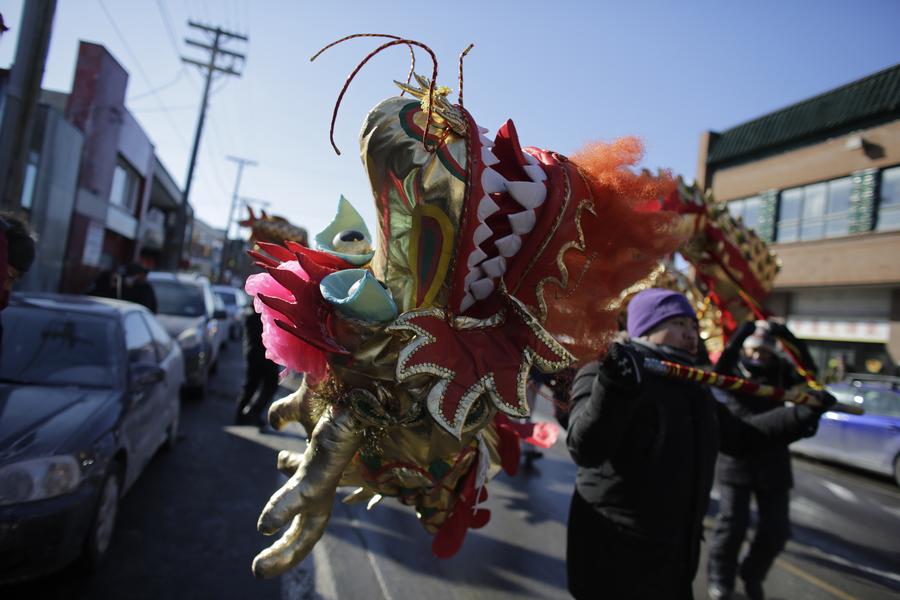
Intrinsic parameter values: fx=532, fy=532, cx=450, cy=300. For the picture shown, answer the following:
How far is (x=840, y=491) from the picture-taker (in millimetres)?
7227

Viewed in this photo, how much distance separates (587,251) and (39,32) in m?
6.13

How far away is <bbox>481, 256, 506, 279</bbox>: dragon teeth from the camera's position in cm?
145

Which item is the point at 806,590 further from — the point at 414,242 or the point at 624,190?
the point at 414,242

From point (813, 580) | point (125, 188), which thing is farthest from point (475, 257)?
Answer: point (125, 188)

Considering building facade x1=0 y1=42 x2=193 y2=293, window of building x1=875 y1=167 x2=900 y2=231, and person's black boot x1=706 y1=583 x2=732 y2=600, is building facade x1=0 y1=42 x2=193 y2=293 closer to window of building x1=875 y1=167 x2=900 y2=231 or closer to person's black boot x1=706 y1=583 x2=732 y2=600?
person's black boot x1=706 y1=583 x2=732 y2=600

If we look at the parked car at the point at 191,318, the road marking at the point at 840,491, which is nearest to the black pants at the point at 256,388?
the parked car at the point at 191,318

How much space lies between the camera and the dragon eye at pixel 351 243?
1.66 metres

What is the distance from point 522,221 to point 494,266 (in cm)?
14

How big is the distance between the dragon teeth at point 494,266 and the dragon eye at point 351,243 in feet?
1.38

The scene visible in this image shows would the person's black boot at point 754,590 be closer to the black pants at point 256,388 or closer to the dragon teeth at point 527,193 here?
the dragon teeth at point 527,193

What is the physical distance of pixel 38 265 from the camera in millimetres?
10961

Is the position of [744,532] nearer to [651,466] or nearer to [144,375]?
[651,466]

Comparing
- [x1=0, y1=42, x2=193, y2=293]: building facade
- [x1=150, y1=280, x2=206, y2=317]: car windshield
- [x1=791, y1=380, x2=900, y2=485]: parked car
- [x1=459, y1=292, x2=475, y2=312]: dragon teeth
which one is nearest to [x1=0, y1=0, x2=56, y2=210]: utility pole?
[x1=0, y1=42, x2=193, y2=293]: building facade

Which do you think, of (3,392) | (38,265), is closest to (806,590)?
(3,392)
